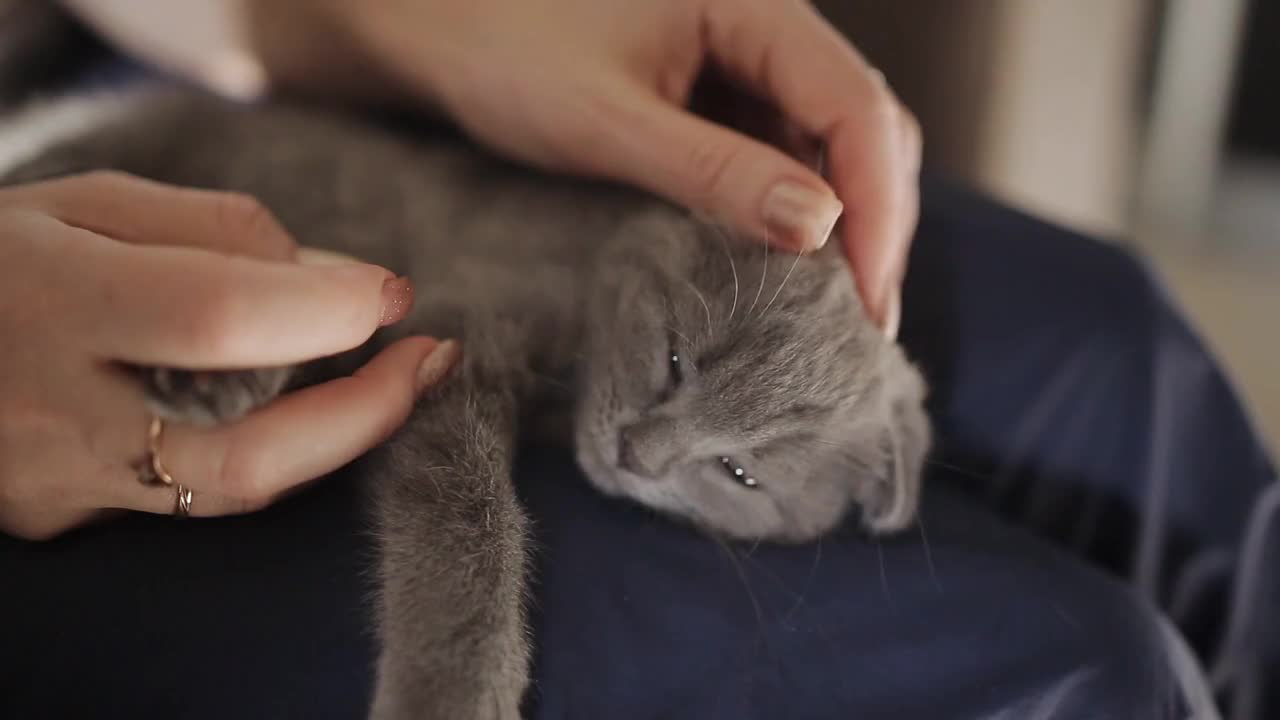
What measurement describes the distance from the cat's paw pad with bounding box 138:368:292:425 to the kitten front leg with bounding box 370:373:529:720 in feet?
0.47

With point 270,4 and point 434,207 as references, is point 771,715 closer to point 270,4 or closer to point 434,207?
point 434,207

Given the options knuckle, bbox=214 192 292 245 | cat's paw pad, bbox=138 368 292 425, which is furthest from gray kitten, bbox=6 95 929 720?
knuckle, bbox=214 192 292 245

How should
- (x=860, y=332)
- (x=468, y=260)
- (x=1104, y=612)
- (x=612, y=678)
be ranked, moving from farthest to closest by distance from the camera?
(x=468, y=260), (x=860, y=332), (x=1104, y=612), (x=612, y=678)

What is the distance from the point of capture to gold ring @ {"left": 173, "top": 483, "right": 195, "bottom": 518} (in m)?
0.70

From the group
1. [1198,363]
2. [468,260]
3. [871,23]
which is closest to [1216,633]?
[1198,363]

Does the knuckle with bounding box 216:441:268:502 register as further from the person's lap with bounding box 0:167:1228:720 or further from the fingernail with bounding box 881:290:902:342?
the fingernail with bounding box 881:290:902:342

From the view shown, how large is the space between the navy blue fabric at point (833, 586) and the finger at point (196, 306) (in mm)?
174

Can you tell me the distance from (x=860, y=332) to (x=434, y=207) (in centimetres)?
55

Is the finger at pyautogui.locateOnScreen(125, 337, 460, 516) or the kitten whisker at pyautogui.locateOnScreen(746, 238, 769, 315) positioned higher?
the kitten whisker at pyautogui.locateOnScreen(746, 238, 769, 315)

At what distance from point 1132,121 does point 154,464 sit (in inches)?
81.4

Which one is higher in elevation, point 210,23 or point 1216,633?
point 210,23

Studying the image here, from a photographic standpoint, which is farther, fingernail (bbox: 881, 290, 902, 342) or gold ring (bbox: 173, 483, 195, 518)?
fingernail (bbox: 881, 290, 902, 342)

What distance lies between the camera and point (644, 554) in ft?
2.57

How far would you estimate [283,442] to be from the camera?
69cm
